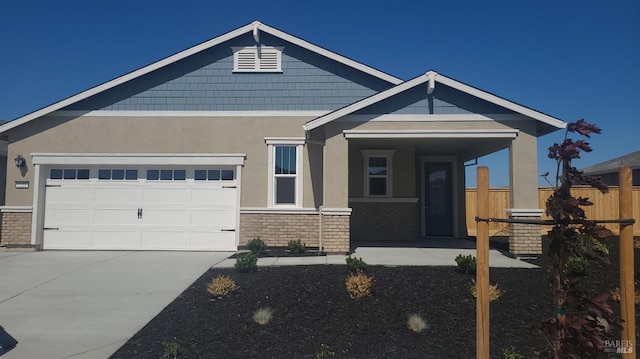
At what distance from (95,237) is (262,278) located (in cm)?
702

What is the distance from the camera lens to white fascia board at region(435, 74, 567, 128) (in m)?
10.5

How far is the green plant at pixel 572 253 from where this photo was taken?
338cm

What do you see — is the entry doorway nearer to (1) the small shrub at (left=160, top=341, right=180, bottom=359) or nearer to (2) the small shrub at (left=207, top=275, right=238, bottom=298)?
(2) the small shrub at (left=207, top=275, right=238, bottom=298)

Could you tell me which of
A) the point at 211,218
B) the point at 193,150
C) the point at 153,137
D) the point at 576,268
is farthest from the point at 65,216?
the point at 576,268

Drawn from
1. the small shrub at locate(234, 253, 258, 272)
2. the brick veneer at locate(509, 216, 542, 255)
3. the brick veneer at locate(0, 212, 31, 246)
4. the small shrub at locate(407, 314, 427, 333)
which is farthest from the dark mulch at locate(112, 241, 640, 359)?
the brick veneer at locate(0, 212, 31, 246)

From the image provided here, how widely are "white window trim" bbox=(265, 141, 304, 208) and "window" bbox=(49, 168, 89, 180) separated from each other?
533cm

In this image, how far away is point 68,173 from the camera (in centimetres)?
1305

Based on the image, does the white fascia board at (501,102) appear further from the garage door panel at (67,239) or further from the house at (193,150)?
the garage door panel at (67,239)

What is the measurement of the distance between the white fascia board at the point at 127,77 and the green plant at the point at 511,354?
1119 centimetres

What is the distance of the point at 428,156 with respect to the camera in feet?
50.8

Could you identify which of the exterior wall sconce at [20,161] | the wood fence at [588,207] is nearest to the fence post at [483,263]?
the exterior wall sconce at [20,161]

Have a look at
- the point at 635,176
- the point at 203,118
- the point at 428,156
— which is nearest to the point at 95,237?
the point at 203,118

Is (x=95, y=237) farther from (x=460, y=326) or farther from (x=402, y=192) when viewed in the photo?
(x=460, y=326)

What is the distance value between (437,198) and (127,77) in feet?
34.9
